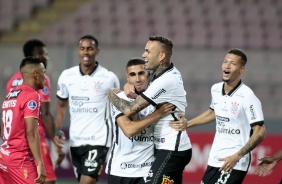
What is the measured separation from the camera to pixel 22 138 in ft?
25.3

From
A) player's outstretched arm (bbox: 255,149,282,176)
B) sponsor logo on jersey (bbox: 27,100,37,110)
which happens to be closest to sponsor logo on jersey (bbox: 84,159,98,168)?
sponsor logo on jersey (bbox: 27,100,37,110)

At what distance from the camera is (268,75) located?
13375mm

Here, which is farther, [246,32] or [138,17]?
[138,17]

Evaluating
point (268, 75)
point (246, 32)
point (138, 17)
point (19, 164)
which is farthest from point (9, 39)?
point (19, 164)

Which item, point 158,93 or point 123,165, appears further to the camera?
point 123,165

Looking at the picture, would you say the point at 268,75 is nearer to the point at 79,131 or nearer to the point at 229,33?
the point at 229,33

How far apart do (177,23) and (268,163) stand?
33.0 feet

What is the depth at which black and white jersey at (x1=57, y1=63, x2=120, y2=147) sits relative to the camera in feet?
31.0

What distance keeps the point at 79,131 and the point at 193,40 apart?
7841mm

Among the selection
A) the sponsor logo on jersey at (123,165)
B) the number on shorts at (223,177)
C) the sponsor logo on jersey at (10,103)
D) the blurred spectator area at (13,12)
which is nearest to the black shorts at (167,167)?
the sponsor logo on jersey at (123,165)

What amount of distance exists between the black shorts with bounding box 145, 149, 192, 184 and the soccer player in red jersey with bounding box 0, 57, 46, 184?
4.14ft

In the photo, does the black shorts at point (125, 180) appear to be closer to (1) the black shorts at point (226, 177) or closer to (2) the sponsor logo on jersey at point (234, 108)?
(1) the black shorts at point (226, 177)

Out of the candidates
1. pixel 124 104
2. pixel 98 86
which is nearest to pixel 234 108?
pixel 124 104

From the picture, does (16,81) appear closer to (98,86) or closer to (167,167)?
(98,86)
